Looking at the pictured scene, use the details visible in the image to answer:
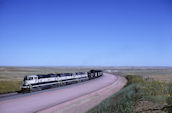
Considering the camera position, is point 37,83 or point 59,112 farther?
point 37,83

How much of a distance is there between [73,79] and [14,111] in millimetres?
25502

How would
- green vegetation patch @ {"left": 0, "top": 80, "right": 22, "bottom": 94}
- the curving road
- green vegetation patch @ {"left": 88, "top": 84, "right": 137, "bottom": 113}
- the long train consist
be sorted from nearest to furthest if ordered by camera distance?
green vegetation patch @ {"left": 88, "top": 84, "right": 137, "bottom": 113} → the curving road → the long train consist → green vegetation patch @ {"left": 0, "top": 80, "right": 22, "bottom": 94}

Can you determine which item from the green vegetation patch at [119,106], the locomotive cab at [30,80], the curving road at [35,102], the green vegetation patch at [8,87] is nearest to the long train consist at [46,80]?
the locomotive cab at [30,80]

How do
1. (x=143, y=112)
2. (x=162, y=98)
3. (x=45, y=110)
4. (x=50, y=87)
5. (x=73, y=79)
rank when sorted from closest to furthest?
(x=143, y=112)
(x=162, y=98)
(x=45, y=110)
(x=50, y=87)
(x=73, y=79)

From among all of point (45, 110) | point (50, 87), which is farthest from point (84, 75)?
point (45, 110)

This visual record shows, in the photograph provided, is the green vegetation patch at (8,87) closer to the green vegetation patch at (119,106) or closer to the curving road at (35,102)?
the curving road at (35,102)

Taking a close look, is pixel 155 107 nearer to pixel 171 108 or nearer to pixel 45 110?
pixel 171 108

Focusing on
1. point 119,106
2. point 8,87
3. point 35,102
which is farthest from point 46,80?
point 119,106

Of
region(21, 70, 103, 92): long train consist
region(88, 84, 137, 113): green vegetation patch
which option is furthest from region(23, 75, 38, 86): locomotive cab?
region(88, 84, 137, 113): green vegetation patch

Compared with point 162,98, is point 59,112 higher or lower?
lower

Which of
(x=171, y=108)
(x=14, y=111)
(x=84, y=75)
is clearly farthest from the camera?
(x=84, y=75)

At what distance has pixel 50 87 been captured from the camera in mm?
28578

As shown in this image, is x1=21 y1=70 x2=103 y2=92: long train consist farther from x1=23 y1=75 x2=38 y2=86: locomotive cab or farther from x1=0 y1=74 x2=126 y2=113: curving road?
x1=0 y1=74 x2=126 y2=113: curving road

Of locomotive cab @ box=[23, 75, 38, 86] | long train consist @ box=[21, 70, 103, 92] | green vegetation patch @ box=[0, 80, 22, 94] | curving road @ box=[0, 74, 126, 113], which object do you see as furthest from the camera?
green vegetation patch @ box=[0, 80, 22, 94]
